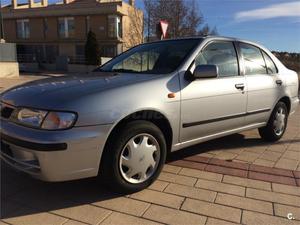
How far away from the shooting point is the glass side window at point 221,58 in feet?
13.9

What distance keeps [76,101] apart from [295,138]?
4403 mm

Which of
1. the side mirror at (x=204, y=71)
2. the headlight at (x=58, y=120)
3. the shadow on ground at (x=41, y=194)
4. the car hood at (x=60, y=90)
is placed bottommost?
the shadow on ground at (x=41, y=194)

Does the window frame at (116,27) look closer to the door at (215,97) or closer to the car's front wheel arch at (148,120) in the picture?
the door at (215,97)

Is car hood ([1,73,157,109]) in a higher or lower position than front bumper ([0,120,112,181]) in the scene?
higher

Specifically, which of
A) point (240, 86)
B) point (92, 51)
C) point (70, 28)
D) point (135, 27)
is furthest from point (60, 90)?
point (70, 28)

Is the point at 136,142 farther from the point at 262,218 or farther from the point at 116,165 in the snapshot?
the point at 262,218

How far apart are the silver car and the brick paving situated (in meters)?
0.28

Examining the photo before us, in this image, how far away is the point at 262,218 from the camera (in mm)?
3055

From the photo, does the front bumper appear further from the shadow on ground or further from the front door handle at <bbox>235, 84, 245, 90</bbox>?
the front door handle at <bbox>235, 84, 245, 90</bbox>

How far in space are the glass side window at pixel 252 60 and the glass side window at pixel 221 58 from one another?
9.4 inches

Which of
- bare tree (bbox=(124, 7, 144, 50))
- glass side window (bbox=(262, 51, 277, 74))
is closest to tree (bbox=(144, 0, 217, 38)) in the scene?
bare tree (bbox=(124, 7, 144, 50))

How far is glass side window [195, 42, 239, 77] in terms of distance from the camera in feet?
13.9

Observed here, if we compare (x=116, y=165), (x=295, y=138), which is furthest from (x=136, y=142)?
(x=295, y=138)

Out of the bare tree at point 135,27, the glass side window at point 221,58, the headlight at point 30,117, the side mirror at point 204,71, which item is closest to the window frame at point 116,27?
the bare tree at point 135,27
